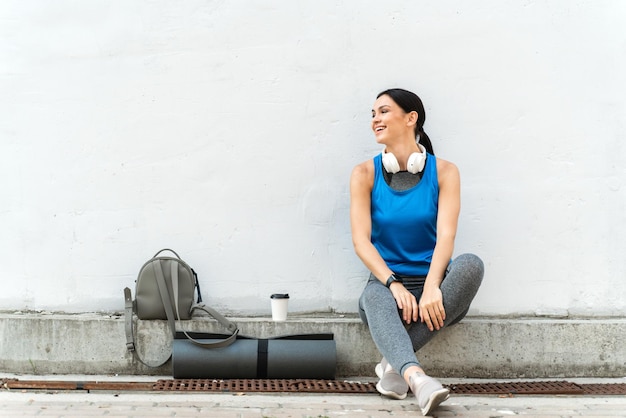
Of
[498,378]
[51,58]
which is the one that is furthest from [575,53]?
[51,58]

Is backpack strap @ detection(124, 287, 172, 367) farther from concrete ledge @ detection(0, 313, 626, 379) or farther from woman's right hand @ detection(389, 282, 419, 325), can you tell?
woman's right hand @ detection(389, 282, 419, 325)

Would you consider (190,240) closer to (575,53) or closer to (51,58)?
(51,58)

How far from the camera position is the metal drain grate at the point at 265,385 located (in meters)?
3.45

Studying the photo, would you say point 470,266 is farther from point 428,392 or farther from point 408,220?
point 428,392

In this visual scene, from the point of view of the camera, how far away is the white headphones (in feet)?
12.0

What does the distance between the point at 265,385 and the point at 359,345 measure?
0.59 m

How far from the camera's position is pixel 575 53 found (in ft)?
13.5

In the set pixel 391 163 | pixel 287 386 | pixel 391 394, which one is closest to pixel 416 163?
pixel 391 163

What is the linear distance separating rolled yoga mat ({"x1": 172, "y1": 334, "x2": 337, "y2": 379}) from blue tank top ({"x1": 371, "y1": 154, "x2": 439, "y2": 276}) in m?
0.59

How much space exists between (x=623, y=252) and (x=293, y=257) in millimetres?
1902

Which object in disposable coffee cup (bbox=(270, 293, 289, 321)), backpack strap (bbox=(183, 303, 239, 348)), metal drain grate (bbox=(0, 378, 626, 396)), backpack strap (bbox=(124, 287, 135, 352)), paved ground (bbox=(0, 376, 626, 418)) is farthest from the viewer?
disposable coffee cup (bbox=(270, 293, 289, 321))

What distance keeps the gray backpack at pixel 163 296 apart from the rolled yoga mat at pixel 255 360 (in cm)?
14

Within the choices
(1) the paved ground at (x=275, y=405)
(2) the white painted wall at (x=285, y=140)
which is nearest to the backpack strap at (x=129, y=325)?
(2) the white painted wall at (x=285, y=140)

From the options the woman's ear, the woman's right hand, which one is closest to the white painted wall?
the woman's ear
